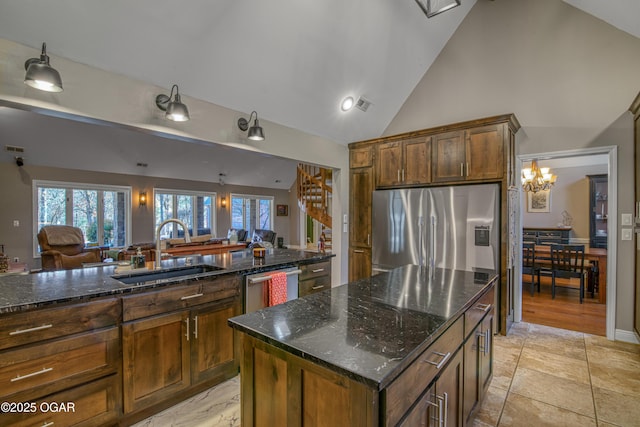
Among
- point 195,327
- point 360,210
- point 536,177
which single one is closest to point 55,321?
point 195,327

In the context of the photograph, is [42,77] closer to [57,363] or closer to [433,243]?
[57,363]

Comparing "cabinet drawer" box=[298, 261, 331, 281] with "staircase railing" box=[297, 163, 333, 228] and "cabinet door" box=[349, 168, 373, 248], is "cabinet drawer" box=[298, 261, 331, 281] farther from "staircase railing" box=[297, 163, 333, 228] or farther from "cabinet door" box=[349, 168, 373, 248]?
"staircase railing" box=[297, 163, 333, 228]

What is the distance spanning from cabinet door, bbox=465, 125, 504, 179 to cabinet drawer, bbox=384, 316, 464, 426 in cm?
260

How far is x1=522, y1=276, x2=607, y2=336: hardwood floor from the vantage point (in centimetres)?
362

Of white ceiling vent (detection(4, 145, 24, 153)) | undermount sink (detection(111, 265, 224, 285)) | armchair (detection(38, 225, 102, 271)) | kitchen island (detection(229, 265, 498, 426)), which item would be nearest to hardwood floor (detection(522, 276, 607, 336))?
kitchen island (detection(229, 265, 498, 426))

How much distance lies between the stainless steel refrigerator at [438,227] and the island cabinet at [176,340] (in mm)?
2409

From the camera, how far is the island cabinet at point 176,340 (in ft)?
6.15

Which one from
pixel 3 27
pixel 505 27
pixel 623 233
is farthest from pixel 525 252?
pixel 3 27

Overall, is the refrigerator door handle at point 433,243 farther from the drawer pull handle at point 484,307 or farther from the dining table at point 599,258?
the dining table at point 599,258

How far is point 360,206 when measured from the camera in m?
4.64

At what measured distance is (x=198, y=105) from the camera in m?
2.89

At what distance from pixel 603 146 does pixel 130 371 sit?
16.2 ft

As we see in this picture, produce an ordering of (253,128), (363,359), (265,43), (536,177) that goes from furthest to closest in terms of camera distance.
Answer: (536,177) → (253,128) → (265,43) → (363,359)

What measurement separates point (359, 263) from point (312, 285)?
1.60 meters
